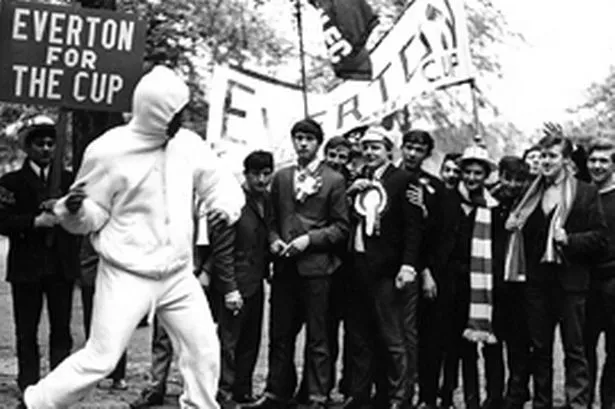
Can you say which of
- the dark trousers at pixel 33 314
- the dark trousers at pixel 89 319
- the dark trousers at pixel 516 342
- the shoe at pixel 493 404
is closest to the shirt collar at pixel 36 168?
the dark trousers at pixel 33 314

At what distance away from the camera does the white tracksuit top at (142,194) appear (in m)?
8.68

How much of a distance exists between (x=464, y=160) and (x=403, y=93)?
7.56ft

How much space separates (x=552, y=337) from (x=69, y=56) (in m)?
4.28

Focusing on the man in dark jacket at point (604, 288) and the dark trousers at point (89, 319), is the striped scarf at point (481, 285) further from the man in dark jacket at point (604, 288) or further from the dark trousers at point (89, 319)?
the dark trousers at point (89, 319)

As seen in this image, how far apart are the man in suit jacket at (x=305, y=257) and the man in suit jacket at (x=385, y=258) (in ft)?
0.74

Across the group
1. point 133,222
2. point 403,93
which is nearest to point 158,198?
point 133,222

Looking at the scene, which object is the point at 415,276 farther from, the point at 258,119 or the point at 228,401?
the point at 258,119

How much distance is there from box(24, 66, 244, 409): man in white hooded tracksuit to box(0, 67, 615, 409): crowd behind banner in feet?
4.72

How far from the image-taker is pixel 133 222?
8734 millimetres

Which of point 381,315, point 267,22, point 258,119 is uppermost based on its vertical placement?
point 267,22

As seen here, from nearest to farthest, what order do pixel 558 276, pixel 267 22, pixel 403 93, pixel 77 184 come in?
pixel 77 184 → pixel 558 276 → pixel 403 93 → pixel 267 22

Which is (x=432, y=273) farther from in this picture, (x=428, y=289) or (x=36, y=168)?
(x=36, y=168)

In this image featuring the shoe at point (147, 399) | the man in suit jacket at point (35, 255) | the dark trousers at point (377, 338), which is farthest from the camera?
the shoe at point (147, 399)

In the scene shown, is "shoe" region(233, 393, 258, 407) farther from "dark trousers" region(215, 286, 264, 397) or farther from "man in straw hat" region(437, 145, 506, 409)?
"man in straw hat" region(437, 145, 506, 409)
